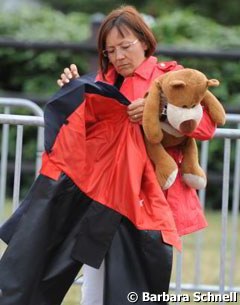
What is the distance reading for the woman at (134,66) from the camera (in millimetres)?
4699

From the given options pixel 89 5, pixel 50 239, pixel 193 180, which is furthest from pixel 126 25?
pixel 89 5

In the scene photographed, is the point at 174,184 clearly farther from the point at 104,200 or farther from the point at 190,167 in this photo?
the point at 104,200

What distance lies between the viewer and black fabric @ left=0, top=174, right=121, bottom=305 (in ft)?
15.3

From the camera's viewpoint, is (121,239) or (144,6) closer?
(121,239)

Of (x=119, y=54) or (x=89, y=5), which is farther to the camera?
(x=89, y=5)

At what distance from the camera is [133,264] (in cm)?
464

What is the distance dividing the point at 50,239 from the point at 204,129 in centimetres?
82

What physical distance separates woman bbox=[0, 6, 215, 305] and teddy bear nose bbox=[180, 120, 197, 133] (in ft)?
0.24

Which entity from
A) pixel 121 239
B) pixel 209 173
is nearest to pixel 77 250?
pixel 121 239

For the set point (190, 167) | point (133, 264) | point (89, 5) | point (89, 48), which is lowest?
point (89, 5)

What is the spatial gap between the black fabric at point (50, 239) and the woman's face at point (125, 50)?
0.55 meters

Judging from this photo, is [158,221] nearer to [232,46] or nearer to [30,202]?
[30,202]

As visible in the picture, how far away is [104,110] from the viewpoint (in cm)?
472

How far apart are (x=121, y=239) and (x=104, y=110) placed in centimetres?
57
